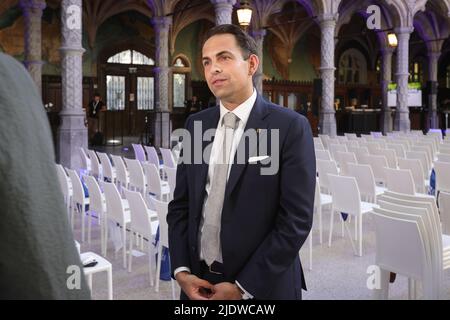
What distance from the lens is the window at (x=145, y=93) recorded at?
23594 millimetres

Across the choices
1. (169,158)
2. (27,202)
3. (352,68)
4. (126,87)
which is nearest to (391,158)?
(169,158)

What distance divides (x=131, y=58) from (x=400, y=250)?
21.4 metres

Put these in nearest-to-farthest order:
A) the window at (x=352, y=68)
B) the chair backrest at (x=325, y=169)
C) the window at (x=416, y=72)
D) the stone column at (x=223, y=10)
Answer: the chair backrest at (x=325, y=169) < the stone column at (x=223, y=10) < the window at (x=352, y=68) < the window at (x=416, y=72)

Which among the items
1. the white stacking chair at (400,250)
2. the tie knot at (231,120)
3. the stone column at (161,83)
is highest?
the stone column at (161,83)

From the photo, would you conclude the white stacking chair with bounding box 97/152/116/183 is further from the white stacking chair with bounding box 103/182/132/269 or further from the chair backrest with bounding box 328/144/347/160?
the chair backrest with bounding box 328/144/347/160

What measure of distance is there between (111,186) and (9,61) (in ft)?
15.3

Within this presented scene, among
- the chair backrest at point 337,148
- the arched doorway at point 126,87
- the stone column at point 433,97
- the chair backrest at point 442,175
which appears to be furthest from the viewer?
the stone column at point 433,97

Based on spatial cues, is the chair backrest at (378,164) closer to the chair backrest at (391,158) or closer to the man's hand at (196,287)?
the chair backrest at (391,158)

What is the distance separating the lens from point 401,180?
6086 millimetres

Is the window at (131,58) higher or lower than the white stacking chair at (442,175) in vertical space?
higher

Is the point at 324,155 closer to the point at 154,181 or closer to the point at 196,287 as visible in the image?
the point at 154,181

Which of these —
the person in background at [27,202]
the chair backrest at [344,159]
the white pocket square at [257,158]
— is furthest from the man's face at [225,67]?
the chair backrest at [344,159]

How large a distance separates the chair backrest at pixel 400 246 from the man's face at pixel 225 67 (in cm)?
188
